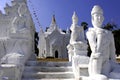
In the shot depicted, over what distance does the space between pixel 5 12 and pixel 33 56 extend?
356 centimetres

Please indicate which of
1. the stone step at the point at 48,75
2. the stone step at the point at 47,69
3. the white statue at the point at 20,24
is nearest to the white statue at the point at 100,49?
the stone step at the point at 48,75

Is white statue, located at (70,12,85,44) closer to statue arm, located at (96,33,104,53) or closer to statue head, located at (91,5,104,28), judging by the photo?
statue head, located at (91,5,104,28)

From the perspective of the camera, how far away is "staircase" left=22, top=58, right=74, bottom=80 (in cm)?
1000

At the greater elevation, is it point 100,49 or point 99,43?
point 99,43

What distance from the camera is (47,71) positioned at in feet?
35.0

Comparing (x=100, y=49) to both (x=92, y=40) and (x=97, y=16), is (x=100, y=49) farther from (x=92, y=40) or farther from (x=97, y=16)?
(x=97, y=16)

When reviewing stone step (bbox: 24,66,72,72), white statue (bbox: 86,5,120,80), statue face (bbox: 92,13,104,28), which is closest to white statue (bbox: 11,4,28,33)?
stone step (bbox: 24,66,72,72)

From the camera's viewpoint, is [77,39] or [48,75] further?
[77,39]

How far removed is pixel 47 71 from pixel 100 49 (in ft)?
11.6

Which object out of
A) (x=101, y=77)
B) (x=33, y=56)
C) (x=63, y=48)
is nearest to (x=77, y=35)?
(x=33, y=56)

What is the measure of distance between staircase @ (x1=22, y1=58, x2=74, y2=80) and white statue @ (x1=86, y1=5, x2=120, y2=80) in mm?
2343

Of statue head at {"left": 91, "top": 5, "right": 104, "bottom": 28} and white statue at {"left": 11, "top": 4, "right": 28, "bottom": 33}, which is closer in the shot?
statue head at {"left": 91, "top": 5, "right": 104, "bottom": 28}

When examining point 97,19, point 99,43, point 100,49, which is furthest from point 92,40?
point 97,19

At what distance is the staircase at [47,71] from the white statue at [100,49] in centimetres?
234
